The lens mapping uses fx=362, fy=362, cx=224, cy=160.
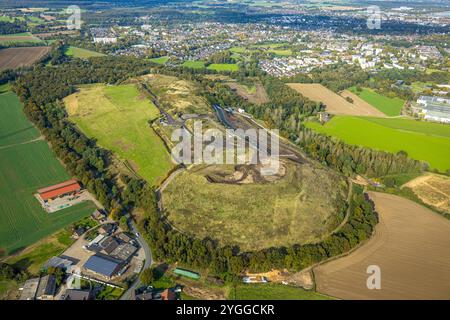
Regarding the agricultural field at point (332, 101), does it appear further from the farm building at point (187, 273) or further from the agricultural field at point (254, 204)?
the farm building at point (187, 273)

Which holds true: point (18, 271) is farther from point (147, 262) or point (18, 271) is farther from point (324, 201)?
point (324, 201)

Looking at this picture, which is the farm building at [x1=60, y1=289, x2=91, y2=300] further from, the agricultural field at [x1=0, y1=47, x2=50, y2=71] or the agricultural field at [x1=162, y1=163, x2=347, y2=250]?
the agricultural field at [x1=0, y1=47, x2=50, y2=71]

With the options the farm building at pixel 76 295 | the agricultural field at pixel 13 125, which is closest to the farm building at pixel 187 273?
the farm building at pixel 76 295

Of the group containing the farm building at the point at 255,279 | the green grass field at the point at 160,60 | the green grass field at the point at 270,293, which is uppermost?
the green grass field at the point at 160,60

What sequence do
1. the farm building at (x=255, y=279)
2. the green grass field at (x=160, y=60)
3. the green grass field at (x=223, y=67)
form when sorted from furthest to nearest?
the green grass field at (x=160, y=60)
the green grass field at (x=223, y=67)
the farm building at (x=255, y=279)

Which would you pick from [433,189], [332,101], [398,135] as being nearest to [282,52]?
[332,101]
